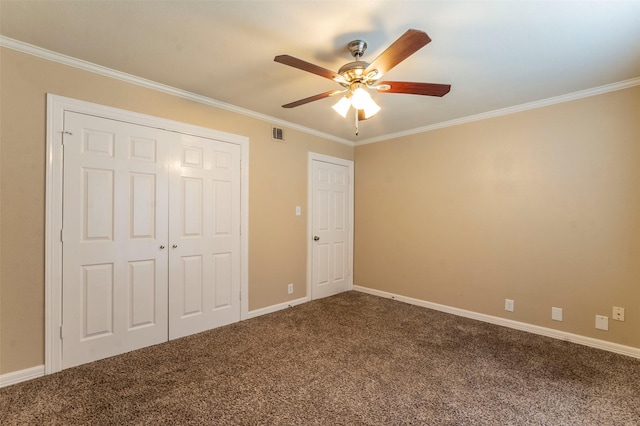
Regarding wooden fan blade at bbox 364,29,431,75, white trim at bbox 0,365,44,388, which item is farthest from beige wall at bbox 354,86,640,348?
white trim at bbox 0,365,44,388

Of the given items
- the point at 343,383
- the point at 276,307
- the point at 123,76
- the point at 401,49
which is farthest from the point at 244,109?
the point at 343,383

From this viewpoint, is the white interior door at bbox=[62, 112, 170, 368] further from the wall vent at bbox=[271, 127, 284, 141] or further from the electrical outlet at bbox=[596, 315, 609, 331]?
the electrical outlet at bbox=[596, 315, 609, 331]

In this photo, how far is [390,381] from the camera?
2.19 metres

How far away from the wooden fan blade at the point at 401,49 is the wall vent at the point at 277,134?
195 centimetres

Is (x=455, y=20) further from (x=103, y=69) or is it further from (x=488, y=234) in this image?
(x=103, y=69)

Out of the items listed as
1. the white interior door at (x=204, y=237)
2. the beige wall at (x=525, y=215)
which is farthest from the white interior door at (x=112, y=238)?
the beige wall at (x=525, y=215)

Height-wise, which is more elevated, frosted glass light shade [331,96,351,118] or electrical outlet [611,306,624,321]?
frosted glass light shade [331,96,351,118]

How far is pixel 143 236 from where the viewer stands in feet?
8.83

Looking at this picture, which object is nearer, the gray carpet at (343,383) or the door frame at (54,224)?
the gray carpet at (343,383)

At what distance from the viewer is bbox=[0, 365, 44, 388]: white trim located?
6.77 feet

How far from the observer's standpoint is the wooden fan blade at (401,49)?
4.82ft

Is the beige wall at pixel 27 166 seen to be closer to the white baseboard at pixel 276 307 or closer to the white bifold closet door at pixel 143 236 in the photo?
the white bifold closet door at pixel 143 236

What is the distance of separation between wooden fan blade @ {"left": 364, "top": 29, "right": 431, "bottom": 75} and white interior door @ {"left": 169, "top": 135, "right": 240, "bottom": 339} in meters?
1.94

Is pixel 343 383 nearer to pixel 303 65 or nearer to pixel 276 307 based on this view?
pixel 276 307
